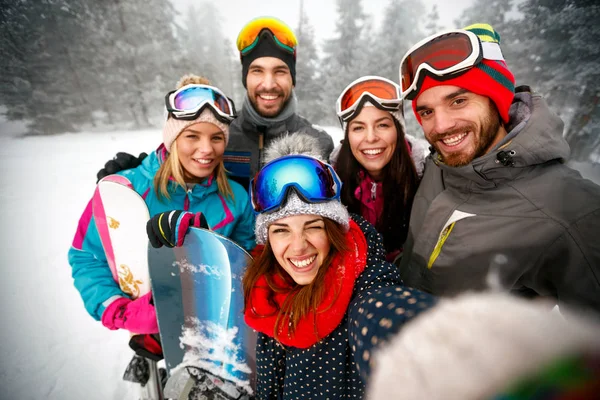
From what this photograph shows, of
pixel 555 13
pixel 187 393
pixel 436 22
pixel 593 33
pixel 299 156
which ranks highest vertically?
pixel 436 22

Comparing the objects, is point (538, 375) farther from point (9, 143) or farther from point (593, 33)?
point (9, 143)

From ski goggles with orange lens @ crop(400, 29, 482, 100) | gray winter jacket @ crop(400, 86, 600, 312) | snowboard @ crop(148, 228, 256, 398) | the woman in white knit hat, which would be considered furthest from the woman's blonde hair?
gray winter jacket @ crop(400, 86, 600, 312)

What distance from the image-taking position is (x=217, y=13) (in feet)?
96.9

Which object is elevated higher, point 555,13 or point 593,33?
point 555,13

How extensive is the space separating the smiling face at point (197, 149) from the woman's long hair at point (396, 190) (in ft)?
4.97

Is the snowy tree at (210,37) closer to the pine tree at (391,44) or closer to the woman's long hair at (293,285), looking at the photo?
the pine tree at (391,44)

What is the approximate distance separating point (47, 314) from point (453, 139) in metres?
6.38

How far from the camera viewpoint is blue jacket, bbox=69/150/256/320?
87.4 inches

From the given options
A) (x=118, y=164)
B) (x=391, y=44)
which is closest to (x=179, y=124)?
(x=118, y=164)

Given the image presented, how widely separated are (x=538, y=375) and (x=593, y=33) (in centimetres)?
1622

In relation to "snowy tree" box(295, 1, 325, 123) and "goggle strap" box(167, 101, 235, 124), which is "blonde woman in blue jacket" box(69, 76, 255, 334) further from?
"snowy tree" box(295, 1, 325, 123)

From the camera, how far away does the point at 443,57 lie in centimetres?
185

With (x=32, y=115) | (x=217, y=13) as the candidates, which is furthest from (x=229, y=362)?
(x=217, y=13)

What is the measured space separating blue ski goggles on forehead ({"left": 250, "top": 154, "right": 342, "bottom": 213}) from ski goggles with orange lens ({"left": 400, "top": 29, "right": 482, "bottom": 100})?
107 cm
